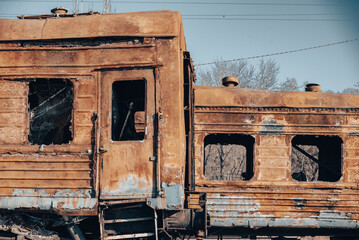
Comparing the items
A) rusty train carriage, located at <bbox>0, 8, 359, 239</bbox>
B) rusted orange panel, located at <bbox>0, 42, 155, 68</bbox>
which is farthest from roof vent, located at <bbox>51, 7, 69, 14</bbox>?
rusted orange panel, located at <bbox>0, 42, 155, 68</bbox>

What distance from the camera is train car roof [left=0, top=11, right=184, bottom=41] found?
6027 mm

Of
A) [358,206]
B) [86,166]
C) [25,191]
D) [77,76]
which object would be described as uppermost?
[77,76]

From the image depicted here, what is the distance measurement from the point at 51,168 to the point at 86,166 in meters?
0.54

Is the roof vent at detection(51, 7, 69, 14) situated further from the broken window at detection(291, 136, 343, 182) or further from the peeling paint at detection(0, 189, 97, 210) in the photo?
the broken window at detection(291, 136, 343, 182)

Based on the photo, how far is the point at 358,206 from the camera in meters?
7.87

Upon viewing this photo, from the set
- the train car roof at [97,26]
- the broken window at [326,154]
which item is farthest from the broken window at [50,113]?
the broken window at [326,154]

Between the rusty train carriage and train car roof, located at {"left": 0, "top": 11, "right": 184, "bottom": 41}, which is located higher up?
train car roof, located at {"left": 0, "top": 11, "right": 184, "bottom": 41}

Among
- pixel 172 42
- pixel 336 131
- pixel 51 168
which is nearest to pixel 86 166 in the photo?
pixel 51 168

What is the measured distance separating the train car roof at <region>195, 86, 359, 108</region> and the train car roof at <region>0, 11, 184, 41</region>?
230 cm

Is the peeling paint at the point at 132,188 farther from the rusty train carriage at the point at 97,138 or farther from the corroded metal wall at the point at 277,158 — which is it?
the corroded metal wall at the point at 277,158

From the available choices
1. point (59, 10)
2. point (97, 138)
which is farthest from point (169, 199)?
point (59, 10)

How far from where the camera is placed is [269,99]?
26.7 feet

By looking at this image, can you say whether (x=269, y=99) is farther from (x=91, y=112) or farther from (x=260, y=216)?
(x=91, y=112)

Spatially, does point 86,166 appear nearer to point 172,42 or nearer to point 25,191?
point 25,191
